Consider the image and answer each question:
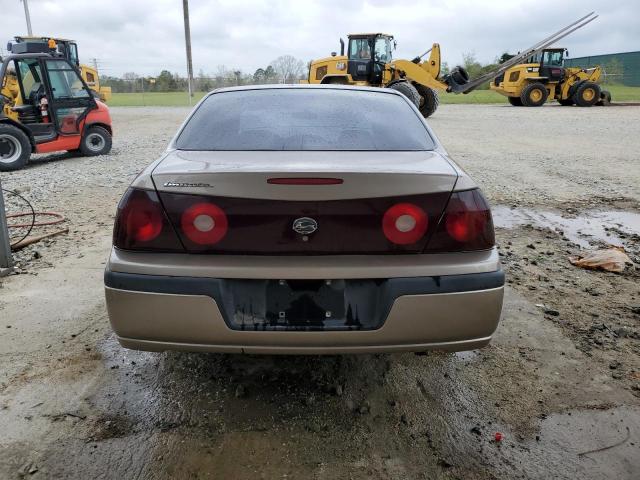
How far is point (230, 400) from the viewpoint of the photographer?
2.48 meters

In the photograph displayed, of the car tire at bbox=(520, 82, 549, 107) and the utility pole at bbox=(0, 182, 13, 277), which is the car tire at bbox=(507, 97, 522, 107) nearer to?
the car tire at bbox=(520, 82, 549, 107)

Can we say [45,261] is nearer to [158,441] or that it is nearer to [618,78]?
[158,441]

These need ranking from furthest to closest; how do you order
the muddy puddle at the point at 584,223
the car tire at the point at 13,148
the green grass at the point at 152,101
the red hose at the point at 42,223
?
the green grass at the point at 152,101, the car tire at the point at 13,148, the red hose at the point at 42,223, the muddy puddle at the point at 584,223

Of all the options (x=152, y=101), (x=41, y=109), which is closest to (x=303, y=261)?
(x=41, y=109)

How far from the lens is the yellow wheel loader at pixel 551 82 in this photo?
80.8 feet

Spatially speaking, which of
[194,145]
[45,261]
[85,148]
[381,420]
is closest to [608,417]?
[381,420]

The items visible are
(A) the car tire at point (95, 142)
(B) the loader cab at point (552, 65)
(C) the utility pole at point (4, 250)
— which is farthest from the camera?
(B) the loader cab at point (552, 65)

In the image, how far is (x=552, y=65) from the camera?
24.9 metres

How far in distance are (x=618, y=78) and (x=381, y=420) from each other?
2239 inches

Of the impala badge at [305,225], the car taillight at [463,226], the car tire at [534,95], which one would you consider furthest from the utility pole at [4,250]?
the car tire at [534,95]

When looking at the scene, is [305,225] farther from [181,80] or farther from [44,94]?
[181,80]

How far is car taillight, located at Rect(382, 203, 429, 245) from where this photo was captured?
211 centimetres

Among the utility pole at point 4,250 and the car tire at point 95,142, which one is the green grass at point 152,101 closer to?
the car tire at point 95,142

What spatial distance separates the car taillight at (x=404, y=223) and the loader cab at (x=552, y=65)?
85.3ft
